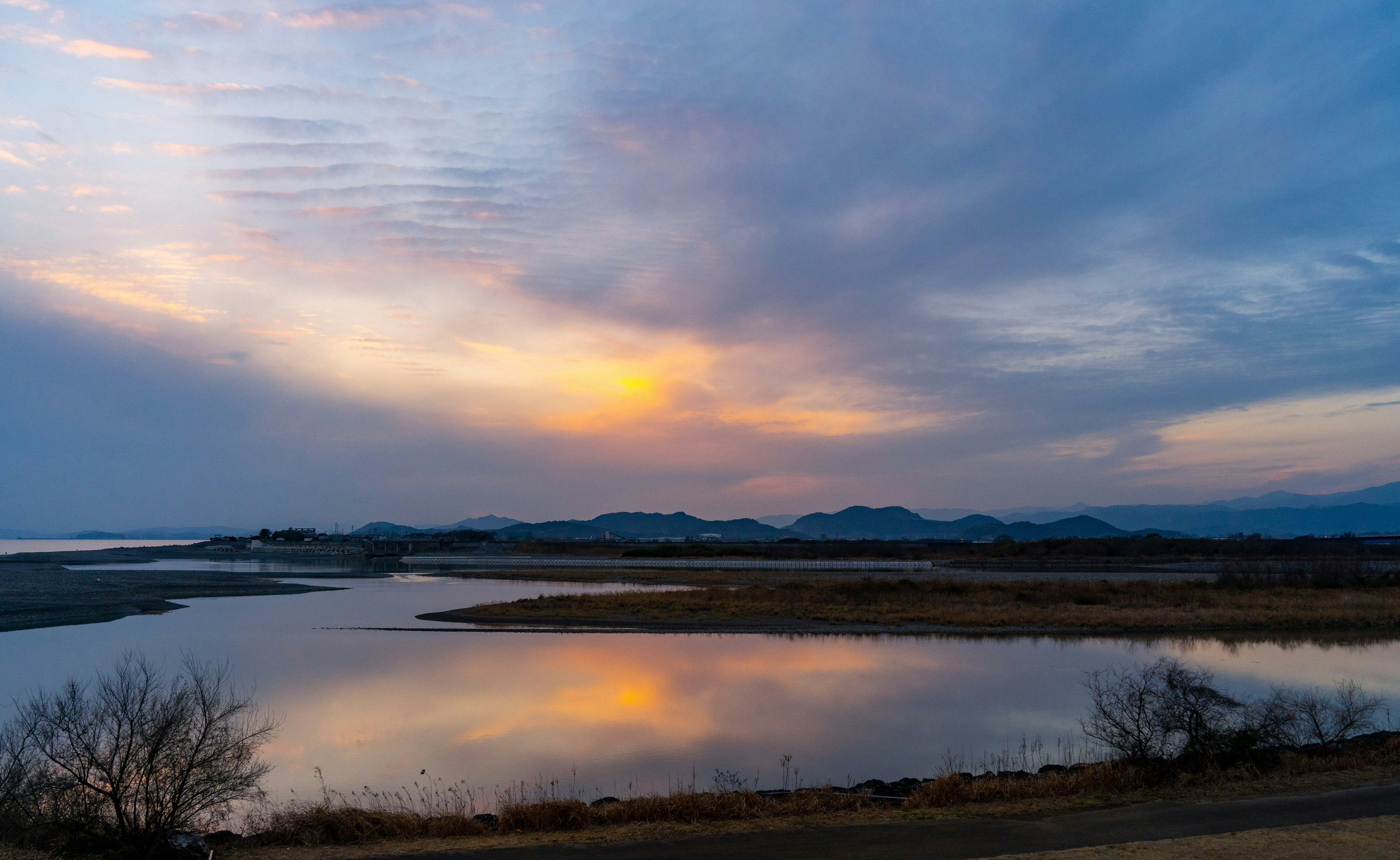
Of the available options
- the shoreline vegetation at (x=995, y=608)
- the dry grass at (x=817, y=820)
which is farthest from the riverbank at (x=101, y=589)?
the dry grass at (x=817, y=820)

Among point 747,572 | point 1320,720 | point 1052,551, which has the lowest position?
point 1052,551

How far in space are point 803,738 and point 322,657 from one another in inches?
731

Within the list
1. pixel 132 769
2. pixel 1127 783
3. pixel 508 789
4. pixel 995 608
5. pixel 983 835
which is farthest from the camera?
pixel 995 608

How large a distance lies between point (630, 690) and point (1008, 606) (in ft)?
90.4

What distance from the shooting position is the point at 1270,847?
851cm

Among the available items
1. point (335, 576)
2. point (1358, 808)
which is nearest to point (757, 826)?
point (1358, 808)

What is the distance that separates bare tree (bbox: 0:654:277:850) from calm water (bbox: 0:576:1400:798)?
12.3 feet

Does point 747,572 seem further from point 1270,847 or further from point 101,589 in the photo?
point 1270,847

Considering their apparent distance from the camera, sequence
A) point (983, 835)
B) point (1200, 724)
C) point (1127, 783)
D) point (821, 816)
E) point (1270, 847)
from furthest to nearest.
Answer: point (1200, 724) → point (1127, 783) → point (821, 816) → point (983, 835) → point (1270, 847)

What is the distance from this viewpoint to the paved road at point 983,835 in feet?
28.7

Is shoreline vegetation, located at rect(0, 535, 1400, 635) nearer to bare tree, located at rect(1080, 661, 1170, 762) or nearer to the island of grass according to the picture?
the island of grass

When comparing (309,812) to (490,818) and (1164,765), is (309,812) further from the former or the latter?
(1164,765)

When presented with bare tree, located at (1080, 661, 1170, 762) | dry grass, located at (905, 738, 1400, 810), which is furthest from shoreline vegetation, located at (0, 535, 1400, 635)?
dry grass, located at (905, 738, 1400, 810)

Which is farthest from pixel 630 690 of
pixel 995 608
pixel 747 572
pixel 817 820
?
pixel 747 572
